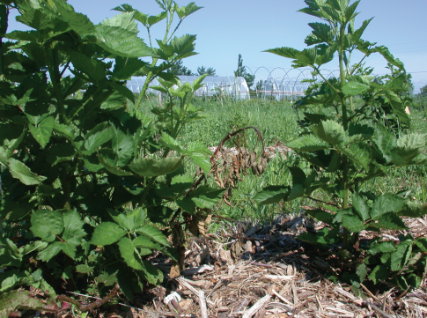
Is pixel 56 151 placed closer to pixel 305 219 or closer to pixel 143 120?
pixel 143 120

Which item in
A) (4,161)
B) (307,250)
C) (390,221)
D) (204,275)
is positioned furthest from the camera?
(307,250)

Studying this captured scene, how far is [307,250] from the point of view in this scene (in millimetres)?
1907

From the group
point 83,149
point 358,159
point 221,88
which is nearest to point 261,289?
point 358,159

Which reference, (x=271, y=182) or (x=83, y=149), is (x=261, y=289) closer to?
(x=83, y=149)

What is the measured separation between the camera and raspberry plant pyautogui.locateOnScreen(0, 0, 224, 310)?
105 centimetres

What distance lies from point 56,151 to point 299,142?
89 cm

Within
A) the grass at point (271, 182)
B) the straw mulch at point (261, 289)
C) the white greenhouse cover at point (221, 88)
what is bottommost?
the straw mulch at point (261, 289)

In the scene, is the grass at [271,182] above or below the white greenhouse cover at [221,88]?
below

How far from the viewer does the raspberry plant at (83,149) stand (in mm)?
1055

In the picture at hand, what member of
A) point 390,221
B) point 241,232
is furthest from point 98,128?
point 241,232

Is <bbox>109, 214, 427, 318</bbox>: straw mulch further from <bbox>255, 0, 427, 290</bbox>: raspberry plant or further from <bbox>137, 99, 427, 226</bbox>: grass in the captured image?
<bbox>137, 99, 427, 226</bbox>: grass

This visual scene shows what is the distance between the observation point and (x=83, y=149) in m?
1.10

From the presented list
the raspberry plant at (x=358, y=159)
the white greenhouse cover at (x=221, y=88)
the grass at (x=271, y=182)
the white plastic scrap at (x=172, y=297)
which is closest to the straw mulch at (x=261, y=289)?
the white plastic scrap at (x=172, y=297)

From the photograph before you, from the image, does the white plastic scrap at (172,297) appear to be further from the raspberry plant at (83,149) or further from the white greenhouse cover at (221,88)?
the white greenhouse cover at (221,88)
